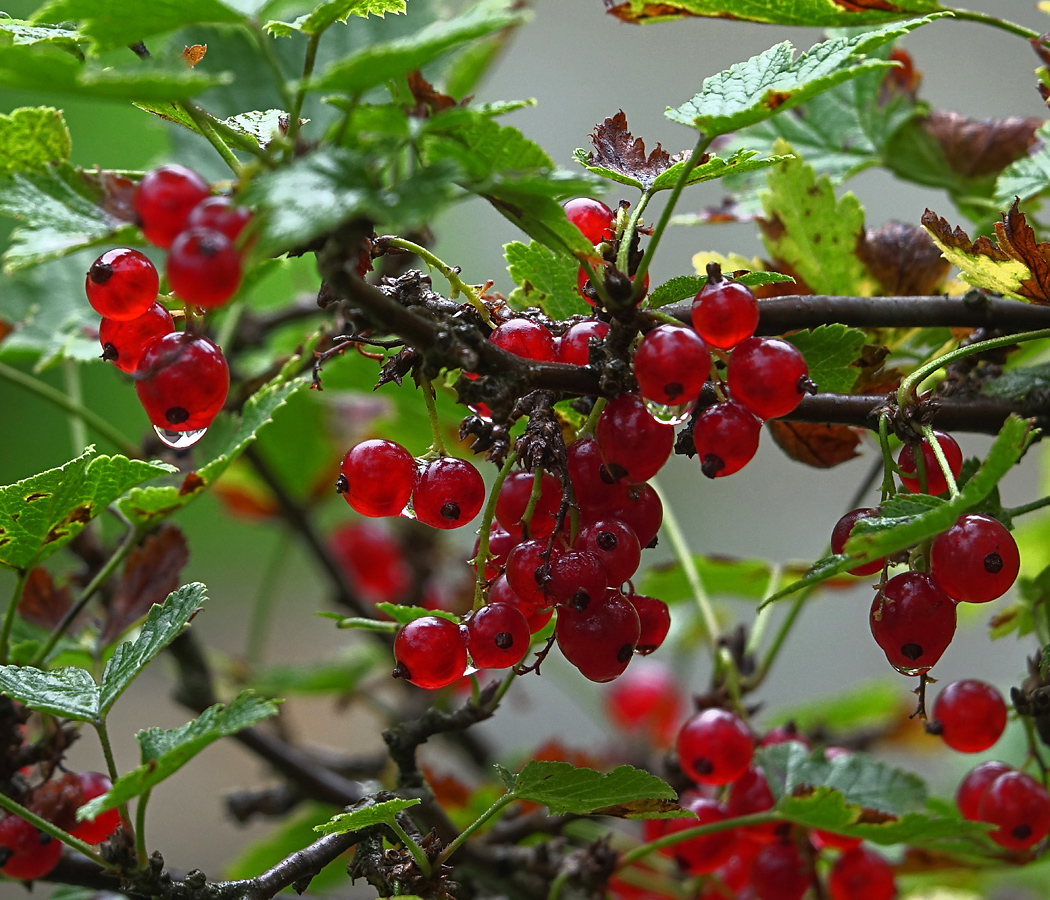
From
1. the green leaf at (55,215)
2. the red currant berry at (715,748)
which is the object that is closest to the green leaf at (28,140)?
the green leaf at (55,215)

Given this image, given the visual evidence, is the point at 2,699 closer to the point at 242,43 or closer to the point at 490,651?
the point at 490,651

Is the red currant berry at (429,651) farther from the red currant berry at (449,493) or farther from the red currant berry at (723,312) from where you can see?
the red currant berry at (723,312)

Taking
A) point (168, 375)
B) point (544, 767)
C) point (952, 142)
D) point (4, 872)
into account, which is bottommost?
point (4, 872)

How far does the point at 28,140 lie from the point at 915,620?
430 mm

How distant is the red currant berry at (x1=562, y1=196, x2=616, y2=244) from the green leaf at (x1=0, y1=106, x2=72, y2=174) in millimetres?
247

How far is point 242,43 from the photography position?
3.29 ft

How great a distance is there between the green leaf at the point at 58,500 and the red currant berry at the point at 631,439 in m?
0.27

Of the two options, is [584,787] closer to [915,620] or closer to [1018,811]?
[915,620]

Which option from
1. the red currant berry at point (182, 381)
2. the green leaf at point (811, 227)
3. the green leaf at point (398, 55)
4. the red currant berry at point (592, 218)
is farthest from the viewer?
the green leaf at point (811, 227)

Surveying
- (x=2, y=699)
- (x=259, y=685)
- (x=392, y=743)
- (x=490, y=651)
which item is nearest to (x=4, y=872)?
Result: (x=2, y=699)

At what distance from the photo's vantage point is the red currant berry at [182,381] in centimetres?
42

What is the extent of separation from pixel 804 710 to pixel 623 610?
0.82m

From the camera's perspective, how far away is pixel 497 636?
0.45m

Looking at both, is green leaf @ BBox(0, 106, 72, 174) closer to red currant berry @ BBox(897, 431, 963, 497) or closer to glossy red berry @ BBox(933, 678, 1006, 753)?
red currant berry @ BBox(897, 431, 963, 497)
